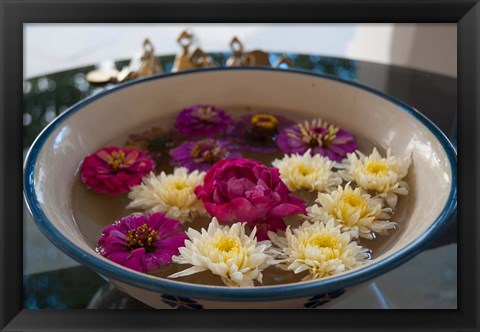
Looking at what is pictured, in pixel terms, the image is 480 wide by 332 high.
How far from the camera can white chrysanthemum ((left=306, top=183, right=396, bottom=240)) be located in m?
0.47

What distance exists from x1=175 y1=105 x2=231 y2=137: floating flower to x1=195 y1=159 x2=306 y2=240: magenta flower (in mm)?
137

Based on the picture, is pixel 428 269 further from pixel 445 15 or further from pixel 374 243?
pixel 445 15

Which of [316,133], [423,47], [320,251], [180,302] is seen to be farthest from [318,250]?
[423,47]

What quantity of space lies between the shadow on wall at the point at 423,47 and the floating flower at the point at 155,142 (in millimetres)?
725

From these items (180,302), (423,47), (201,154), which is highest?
(423,47)

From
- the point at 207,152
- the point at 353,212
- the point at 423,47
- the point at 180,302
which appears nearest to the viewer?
the point at 180,302

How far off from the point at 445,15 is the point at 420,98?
35 centimetres

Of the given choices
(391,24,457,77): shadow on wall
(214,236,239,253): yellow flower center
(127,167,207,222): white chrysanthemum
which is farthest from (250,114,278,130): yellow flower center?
(391,24,457,77): shadow on wall

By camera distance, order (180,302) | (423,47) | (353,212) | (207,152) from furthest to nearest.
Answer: (423,47), (207,152), (353,212), (180,302)

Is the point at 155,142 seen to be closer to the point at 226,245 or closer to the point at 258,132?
the point at 258,132

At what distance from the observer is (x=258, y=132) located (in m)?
0.62

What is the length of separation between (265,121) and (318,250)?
24 centimetres

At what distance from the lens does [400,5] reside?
0.38 m

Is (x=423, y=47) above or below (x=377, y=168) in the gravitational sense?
above
